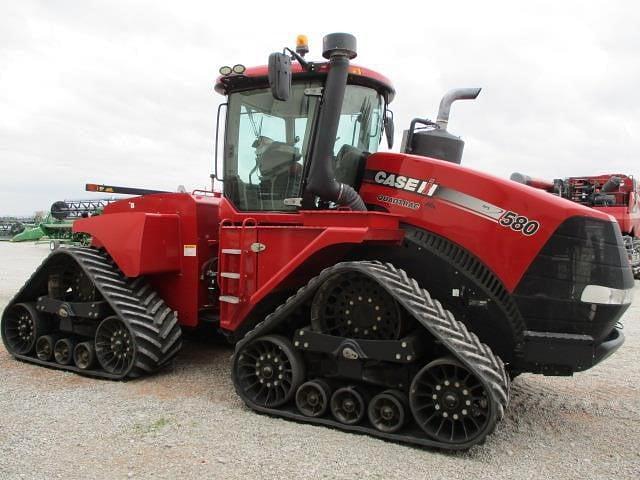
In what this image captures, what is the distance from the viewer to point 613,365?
6320mm

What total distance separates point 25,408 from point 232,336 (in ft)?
5.67

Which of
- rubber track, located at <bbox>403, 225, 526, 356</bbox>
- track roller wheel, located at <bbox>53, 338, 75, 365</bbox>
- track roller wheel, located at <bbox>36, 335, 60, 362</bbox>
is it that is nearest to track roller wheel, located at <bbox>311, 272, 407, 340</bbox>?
rubber track, located at <bbox>403, 225, 526, 356</bbox>

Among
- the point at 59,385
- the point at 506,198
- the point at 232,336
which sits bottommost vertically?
the point at 59,385

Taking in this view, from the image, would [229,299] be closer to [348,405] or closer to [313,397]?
[313,397]

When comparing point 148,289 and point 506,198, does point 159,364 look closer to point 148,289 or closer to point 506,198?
point 148,289

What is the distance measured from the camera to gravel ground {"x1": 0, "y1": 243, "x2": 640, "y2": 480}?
3492 millimetres

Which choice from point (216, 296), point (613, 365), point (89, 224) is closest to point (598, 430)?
point (613, 365)

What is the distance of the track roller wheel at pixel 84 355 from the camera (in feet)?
18.2

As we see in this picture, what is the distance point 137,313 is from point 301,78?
8.63 ft

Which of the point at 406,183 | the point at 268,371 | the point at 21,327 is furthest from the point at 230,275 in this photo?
the point at 21,327

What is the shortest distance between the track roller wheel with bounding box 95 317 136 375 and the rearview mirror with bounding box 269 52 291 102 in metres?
2.63

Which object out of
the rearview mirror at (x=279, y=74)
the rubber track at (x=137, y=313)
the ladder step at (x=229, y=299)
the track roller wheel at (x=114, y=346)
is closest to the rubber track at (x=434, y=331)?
the ladder step at (x=229, y=299)

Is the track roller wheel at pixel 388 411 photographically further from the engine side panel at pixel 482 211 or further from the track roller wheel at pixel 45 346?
the track roller wheel at pixel 45 346

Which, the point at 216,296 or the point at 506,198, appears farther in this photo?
the point at 216,296
